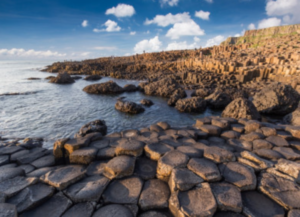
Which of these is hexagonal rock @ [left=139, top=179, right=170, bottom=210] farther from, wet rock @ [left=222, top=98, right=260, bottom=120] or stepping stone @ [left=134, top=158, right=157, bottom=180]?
wet rock @ [left=222, top=98, right=260, bottom=120]

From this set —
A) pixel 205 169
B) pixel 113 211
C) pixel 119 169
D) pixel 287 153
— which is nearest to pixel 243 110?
pixel 287 153

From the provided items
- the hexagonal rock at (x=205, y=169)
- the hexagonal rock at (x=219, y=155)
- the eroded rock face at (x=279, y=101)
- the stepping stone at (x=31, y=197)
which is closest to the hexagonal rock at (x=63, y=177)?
the stepping stone at (x=31, y=197)

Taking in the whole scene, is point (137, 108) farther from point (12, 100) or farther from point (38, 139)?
point (12, 100)

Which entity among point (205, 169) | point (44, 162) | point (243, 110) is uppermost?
point (205, 169)

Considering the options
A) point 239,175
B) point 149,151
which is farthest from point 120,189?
point 239,175

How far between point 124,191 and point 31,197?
1.52m

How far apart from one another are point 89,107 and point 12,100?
26.2 feet

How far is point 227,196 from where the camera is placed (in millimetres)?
2340

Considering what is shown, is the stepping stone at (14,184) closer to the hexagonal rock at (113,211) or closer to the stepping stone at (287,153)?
the hexagonal rock at (113,211)

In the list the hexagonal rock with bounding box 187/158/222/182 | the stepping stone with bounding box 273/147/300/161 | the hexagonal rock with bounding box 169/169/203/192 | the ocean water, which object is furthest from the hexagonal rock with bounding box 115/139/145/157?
the ocean water

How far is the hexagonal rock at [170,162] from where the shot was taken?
2881 mm

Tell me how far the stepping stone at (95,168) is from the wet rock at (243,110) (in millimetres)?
6824

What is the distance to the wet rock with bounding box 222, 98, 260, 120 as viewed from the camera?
7144mm

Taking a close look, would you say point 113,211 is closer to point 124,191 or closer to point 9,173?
point 124,191
